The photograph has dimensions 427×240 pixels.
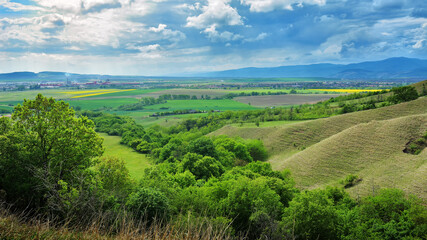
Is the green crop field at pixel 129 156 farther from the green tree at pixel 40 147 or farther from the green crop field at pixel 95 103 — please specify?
the green crop field at pixel 95 103

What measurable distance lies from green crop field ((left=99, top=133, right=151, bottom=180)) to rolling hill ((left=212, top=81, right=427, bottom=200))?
3250 centimetres

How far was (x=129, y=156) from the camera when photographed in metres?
77.5

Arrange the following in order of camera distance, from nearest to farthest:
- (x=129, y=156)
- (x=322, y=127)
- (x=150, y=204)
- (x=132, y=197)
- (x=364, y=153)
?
1. (x=150, y=204)
2. (x=132, y=197)
3. (x=364, y=153)
4. (x=322, y=127)
5. (x=129, y=156)

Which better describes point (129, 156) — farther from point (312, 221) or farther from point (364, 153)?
point (312, 221)

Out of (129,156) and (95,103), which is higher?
(95,103)

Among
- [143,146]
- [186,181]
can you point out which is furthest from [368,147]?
[143,146]

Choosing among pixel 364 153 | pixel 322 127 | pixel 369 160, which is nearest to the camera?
pixel 369 160

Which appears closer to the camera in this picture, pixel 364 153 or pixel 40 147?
pixel 40 147

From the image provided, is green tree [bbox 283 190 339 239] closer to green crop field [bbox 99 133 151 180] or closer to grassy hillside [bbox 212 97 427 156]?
green crop field [bbox 99 133 151 180]

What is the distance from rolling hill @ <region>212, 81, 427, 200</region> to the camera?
131ft

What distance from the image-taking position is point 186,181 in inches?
1463

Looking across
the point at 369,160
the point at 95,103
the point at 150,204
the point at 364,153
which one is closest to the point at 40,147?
the point at 150,204

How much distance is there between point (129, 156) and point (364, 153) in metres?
60.8

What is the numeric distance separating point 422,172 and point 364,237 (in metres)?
22.4
